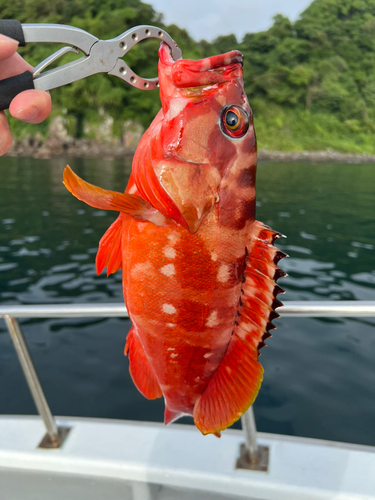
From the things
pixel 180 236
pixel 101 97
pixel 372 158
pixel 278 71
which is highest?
pixel 278 71

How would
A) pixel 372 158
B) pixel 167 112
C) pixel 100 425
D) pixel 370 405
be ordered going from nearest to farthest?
pixel 167 112
pixel 100 425
pixel 370 405
pixel 372 158

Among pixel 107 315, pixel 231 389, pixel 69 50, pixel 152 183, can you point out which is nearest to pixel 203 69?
pixel 152 183

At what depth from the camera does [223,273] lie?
122cm

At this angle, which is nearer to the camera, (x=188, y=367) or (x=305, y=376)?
(x=188, y=367)

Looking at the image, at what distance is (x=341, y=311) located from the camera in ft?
6.04

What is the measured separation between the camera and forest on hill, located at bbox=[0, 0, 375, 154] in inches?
2087

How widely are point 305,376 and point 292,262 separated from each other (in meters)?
6.25

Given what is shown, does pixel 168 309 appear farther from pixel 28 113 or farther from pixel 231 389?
pixel 28 113

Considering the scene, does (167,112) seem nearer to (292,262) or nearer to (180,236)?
(180,236)

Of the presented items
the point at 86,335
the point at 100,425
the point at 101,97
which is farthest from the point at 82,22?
the point at 100,425

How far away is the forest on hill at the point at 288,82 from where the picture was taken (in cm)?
5300

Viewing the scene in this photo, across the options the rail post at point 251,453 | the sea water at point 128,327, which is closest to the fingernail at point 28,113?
the rail post at point 251,453

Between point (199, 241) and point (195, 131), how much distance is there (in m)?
0.34

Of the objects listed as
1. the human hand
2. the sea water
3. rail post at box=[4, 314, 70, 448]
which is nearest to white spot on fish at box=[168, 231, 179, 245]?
the human hand
